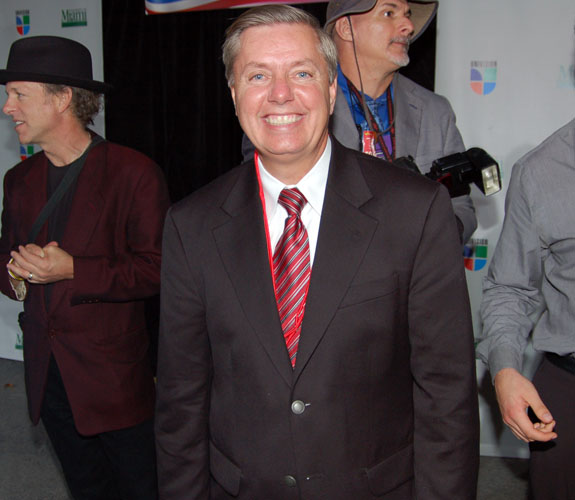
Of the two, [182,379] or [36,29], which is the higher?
[36,29]

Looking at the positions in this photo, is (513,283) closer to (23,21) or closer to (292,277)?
(292,277)

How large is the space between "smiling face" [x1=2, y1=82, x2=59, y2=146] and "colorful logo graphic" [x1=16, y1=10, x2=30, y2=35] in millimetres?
2710

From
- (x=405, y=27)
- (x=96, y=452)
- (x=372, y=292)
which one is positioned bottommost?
(x=96, y=452)

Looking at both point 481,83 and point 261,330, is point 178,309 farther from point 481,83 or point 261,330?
point 481,83

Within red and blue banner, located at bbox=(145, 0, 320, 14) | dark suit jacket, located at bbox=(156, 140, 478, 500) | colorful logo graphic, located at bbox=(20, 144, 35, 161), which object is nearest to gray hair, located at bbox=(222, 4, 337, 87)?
dark suit jacket, located at bbox=(156, 140, 478, 500)

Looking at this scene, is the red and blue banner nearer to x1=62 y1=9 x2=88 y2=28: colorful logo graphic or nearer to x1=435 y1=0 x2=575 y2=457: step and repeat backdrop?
x1=62 y1=9 x2=88 y2=28: colorful logo graphic

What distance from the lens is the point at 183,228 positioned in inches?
61.2

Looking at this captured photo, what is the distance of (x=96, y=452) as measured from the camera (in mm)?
2656

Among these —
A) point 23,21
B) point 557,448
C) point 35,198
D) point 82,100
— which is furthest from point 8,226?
point 23,21

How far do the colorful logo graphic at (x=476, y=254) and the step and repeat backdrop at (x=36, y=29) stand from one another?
269 centimetres

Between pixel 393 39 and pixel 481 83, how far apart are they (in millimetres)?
1222

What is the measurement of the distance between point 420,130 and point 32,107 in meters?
1.48

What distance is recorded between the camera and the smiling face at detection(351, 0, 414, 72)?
2.39 meters

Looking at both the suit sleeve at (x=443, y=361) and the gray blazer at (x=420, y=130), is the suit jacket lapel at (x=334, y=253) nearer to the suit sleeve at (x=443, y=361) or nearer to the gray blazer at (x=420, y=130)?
the suit sleeve at (x=443, y=361)
